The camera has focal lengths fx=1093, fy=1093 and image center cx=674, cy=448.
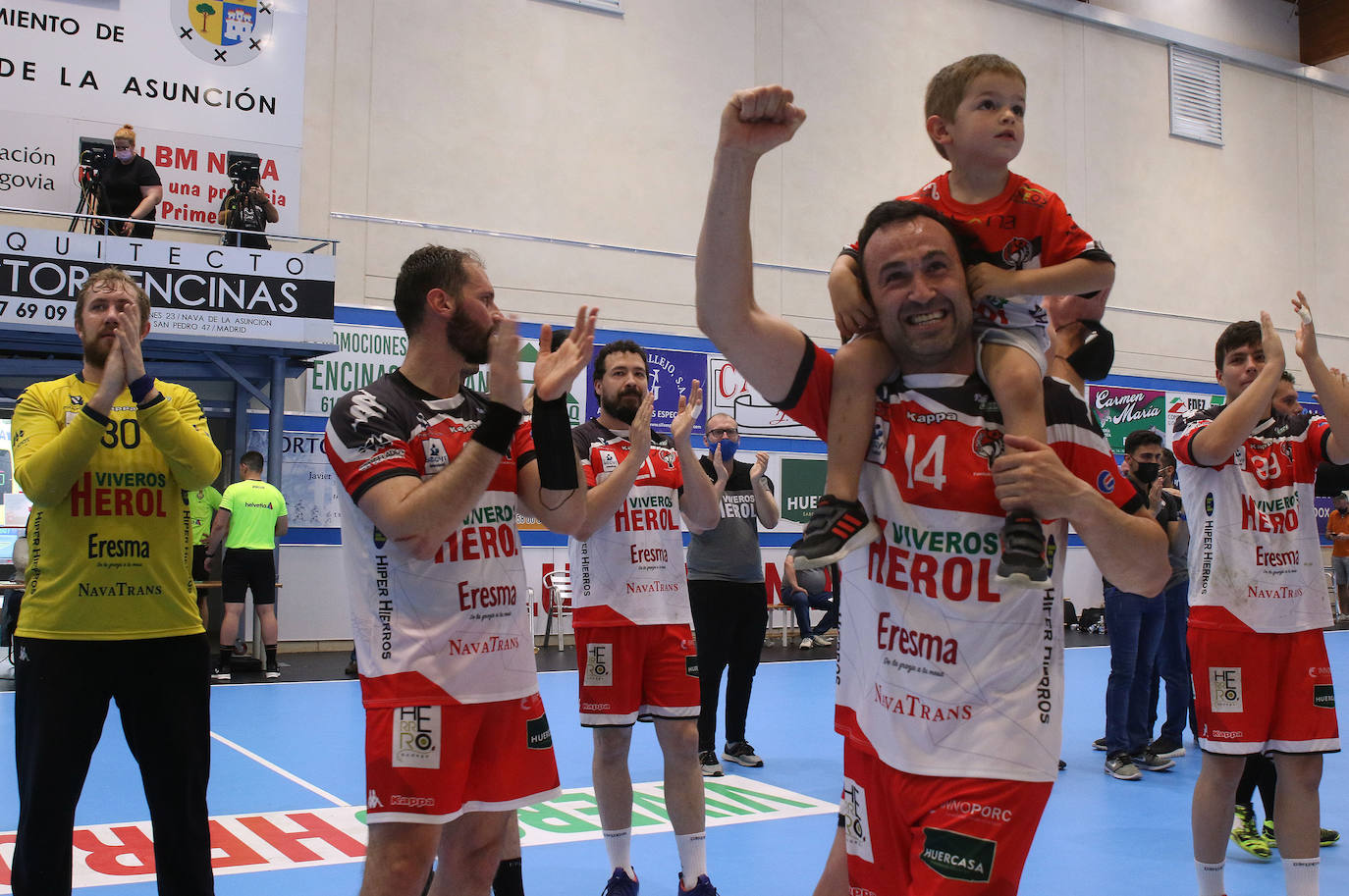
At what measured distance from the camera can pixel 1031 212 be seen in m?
2.51

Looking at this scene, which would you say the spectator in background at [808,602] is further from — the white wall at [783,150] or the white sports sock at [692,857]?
the white sports sock at [692,857]

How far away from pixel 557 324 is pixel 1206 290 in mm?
11944

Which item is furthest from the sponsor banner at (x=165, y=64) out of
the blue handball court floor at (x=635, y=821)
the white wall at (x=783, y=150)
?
the blue handball court floor at (x=635, y=821)

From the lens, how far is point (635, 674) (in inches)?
187

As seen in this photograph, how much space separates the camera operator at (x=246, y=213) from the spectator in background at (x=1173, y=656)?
9.58m

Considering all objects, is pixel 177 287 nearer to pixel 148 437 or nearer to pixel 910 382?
pixel 148 437

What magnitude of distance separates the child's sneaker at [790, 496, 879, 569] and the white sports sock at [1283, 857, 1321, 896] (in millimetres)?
2808

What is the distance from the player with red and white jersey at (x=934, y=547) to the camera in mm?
2002

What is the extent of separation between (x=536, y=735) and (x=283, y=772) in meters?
4.27

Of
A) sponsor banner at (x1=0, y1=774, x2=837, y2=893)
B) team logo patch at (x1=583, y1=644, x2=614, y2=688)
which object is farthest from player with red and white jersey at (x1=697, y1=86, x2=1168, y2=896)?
sponsor banner at (x1=0, y1=774, x2=837, y2=893)

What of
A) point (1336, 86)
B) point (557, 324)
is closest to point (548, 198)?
point (557, 324)

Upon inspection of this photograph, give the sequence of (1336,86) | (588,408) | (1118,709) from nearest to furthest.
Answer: (1118,709) → (588,408) → (1336,86)

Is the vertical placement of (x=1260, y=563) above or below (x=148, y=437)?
below

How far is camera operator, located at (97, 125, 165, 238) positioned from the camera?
11594 mm
